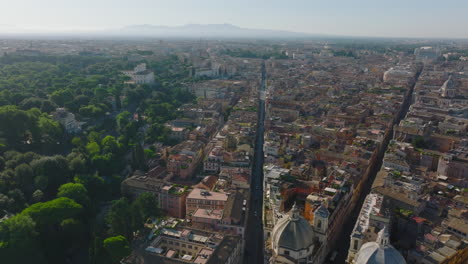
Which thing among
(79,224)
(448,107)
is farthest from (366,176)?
(448,107)

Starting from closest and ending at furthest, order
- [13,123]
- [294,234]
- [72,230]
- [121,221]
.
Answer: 1. [294,234]
2. [121,221]
3. [72,230]
4. [13,123]

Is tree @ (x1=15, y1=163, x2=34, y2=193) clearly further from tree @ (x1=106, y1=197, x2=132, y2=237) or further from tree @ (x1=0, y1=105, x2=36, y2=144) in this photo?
tree @ (x1=106, y1=197, x2=132, y2=237)

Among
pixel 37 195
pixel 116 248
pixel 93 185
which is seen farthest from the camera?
pixel 93 185

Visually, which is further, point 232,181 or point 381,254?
point 232,181

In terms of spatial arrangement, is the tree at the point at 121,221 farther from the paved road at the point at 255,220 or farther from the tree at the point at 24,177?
the tree at the point at 24,177

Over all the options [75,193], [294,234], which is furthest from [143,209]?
[294,234]

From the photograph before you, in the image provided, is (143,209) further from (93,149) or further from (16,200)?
(93,149)

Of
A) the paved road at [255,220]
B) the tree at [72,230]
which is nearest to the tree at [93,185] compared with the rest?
the tree at [72,230]
